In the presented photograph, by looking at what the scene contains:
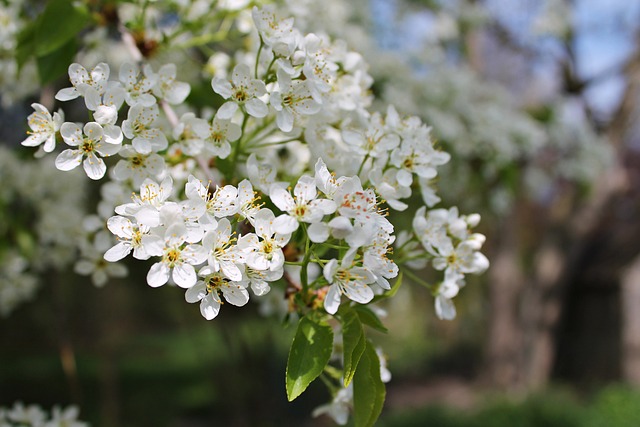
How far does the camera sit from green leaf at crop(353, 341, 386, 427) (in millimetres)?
921

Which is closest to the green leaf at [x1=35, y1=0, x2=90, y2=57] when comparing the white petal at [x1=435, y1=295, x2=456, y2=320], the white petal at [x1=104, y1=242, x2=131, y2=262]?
the white petal at [x1=104, y1=242, x2=131, y2=262]

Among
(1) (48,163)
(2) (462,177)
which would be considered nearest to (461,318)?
(2) (462,177)

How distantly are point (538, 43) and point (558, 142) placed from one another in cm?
273

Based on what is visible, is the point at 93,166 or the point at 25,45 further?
the point at 25,45

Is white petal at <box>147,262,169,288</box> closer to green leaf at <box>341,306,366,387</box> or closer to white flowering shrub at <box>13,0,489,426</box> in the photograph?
white flowering shrub at <box>13,0,489,426</box>

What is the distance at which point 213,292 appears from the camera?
88 centimetres

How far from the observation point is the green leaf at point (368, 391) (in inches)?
36.3

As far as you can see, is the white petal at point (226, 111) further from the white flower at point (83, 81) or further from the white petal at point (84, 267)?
the white petal at point (84, 267)

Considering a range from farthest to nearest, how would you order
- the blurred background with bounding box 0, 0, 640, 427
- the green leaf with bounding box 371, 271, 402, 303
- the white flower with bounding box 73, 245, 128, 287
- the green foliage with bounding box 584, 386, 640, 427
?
the green foliage with bounding box 584, 386, 640, 427
the blurred background with bounding box 0, 0, 640, 427
the white flower with bounding box 73, 245, 128, 287
the green leaf with bounding box 371, 271, 402, 303

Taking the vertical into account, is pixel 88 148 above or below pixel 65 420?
above

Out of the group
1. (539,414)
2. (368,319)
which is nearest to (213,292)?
(368,319)

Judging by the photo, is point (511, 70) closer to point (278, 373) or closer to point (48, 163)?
point (278, 373)

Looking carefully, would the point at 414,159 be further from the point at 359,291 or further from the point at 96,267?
the point at 96,267

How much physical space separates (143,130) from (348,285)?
433mm
